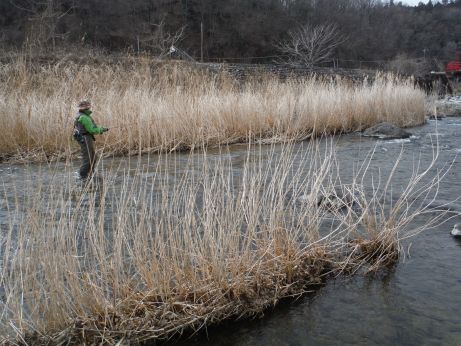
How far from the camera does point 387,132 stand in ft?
27.6

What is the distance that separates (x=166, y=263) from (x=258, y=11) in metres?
47.8

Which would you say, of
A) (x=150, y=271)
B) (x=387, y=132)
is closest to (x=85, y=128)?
(x=150, y=271)

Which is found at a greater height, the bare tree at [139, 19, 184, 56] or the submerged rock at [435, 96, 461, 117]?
the bare tree at [139, 19, 184, 56]

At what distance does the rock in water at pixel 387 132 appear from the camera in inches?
326

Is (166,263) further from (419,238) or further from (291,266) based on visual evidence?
(419,238)

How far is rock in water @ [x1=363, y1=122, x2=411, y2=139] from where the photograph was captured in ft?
27.2

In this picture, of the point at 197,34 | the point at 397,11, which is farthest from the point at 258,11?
the point at 397,11

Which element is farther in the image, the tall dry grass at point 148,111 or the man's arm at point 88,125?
the tall dry grass at point 148,111

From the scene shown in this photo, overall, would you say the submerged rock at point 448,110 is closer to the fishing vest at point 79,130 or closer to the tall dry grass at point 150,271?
the fishing vest at point 79,130

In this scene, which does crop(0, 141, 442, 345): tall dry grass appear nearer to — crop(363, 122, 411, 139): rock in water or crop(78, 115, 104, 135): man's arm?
crop(78, 115, 104, 135): man's arm

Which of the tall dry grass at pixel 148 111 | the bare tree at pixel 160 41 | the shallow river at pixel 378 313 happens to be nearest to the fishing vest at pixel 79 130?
the tall dry grass at pixel 148 111

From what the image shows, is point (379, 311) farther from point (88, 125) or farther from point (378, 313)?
point (88, 125)

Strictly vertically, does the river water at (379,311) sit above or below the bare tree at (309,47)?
below

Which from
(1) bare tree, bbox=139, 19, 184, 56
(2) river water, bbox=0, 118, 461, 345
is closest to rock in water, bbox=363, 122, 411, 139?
(2) river water, bbox=0, 118, 461, 345
